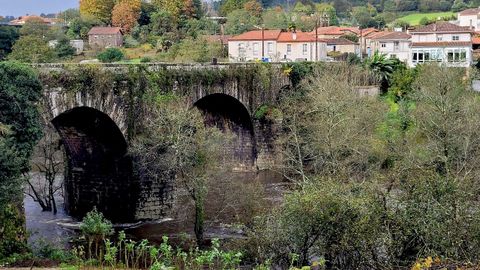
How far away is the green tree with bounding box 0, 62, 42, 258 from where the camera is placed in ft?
72.5

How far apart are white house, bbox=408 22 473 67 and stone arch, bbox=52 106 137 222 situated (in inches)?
1346

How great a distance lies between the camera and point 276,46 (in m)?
62.6

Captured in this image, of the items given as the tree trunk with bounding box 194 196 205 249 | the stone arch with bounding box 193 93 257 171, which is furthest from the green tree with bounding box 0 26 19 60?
the tree trunk with bounding box 194 196 205 249

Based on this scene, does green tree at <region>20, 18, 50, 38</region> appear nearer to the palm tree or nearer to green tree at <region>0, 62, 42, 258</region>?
the palm tree

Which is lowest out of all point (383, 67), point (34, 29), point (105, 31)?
point (383, 67)

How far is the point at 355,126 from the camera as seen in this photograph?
36062 mm

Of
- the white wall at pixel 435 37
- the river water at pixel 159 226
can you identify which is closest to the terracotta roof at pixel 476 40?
the white wall at pixel 435 37

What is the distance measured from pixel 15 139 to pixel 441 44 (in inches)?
1744

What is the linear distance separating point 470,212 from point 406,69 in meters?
35.7

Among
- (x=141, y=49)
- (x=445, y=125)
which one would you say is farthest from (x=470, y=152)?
(x=141, y=49)

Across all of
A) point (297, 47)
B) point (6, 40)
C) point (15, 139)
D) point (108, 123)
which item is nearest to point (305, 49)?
point (297, 47)

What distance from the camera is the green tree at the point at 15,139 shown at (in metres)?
22.1

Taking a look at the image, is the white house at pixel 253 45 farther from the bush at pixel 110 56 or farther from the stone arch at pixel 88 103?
the stone arch at pixel 88 103

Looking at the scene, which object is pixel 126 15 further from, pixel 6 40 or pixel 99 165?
pixel 99 165
